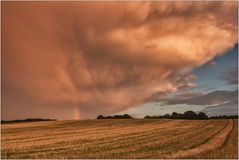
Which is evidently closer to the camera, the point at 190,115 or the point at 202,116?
A: the point at 202,116

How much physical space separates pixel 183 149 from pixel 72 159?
249 inches

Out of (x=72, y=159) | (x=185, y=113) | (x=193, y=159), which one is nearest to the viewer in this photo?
(x=193, y=159)

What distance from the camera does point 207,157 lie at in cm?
1686

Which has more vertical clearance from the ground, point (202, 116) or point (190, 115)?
point (190, 115)

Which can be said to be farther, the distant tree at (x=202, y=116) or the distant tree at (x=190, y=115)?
the distant tree at (x=202, y=116)

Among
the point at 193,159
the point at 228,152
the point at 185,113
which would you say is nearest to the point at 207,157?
the point at 193,159

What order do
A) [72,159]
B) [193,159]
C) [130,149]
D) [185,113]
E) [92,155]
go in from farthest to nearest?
[185,113] < [130,149] < [92,155] < [72,159] < [193,159]

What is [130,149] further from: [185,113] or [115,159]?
[185,113]

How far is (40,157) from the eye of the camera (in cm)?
1883

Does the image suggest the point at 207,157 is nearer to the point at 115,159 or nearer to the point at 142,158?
the point at 142,158

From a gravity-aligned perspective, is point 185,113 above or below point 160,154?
above

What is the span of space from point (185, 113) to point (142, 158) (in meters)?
102

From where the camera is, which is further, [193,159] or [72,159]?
[72,159]

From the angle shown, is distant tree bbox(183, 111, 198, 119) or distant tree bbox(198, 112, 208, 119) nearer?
distant tree bbox(183, 111, 198, 119)
